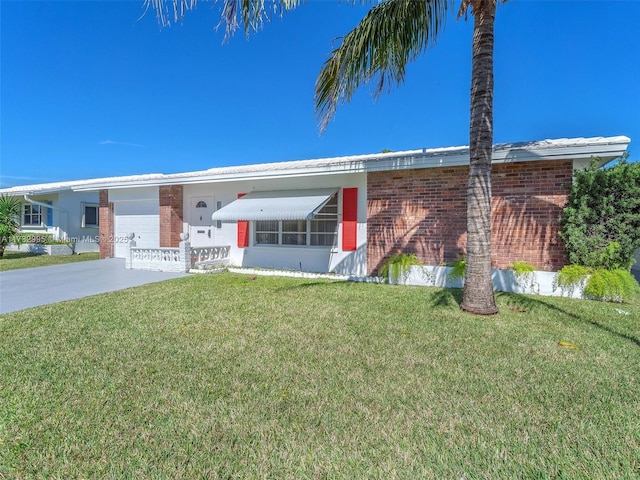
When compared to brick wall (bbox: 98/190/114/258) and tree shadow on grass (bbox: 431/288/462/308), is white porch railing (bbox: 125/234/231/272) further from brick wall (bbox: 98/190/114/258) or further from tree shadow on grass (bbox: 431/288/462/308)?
tree shadow on grass (bbox: 431/288/462/308)

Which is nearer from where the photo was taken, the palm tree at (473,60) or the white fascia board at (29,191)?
the palm tree at (473,60)

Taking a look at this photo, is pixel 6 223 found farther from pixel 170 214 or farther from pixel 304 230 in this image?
pixel 304 230

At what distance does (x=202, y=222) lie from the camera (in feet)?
62.8

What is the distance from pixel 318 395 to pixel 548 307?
324 inches

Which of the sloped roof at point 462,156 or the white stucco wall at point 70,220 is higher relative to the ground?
the sloped roof at point 462,156

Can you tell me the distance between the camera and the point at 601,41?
627 inches

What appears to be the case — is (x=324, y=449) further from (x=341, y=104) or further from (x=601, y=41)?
(x=601, y=41)

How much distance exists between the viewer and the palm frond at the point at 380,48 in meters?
9.05

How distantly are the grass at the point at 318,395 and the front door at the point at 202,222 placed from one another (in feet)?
35.6

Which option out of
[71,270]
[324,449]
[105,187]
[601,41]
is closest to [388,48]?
[324,449]

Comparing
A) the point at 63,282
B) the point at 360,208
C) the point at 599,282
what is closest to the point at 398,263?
the point at 360,208

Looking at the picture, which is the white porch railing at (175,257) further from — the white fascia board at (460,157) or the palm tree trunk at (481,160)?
the palm tree trunk at (481,160)

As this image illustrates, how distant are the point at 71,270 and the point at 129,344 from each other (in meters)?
13.2

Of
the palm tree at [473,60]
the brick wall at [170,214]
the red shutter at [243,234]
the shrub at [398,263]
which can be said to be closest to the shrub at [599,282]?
the palm tree at [473,60]
